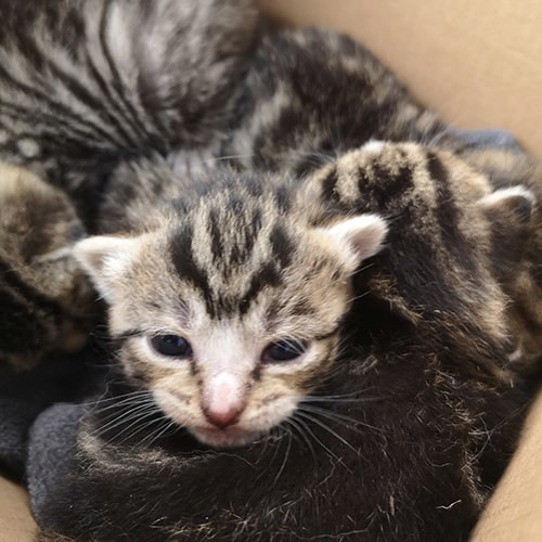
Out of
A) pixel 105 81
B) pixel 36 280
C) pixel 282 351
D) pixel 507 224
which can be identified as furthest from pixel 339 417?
pixel 105 81

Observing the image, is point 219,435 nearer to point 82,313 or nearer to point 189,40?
point 82,313

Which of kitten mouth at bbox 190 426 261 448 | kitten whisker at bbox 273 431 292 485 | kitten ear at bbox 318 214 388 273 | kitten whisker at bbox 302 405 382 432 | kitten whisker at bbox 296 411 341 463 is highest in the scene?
kitten ear at bbox 318 214 388 273

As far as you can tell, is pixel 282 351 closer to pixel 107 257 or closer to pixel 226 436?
pixel 226 436

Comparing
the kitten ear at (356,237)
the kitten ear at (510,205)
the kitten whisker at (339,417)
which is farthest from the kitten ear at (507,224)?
the kitten whisker at (339,417)

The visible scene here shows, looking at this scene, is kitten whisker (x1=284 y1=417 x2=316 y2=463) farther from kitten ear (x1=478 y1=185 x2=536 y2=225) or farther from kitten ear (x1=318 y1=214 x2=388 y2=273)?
kitten ear (x1=478 y1=185 x2=536 y2=225)

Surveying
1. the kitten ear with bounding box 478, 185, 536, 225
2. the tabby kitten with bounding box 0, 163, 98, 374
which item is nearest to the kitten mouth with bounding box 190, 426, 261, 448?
the tabby kitten with bounding box 0, 163, 98, 374
